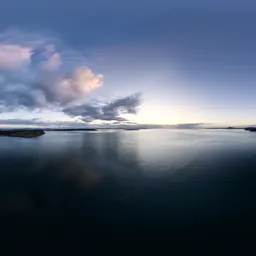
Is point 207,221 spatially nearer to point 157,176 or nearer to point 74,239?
point 74,239

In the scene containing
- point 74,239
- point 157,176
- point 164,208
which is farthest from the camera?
point 157,176

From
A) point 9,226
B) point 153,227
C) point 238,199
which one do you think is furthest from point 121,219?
point 238,199

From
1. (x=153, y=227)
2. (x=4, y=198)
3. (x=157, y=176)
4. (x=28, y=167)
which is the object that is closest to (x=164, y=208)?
(x=153, y=227)

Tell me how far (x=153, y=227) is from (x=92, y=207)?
562 centimetres

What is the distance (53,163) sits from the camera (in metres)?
37.2

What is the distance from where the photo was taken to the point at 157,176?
90.2ft

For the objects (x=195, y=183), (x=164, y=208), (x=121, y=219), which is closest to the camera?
(x=121, y=219)

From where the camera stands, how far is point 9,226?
1436cm

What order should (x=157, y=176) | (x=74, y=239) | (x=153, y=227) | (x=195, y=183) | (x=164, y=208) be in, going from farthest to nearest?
(x=157, y=176)
(x=195, y=183)
(x=164, y=208)
(x=153, y=227)
(x=74, y=239)

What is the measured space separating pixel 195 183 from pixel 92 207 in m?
12.6

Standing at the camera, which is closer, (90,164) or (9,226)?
(9,226)

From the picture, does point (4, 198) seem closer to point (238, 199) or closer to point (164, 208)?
point (164, 208)

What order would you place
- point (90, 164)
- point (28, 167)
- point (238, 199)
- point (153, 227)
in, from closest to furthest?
point (153, 227), point (238, 199), point (28, 167), point (90, 164)

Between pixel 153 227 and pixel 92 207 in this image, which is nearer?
pixel 153 227
